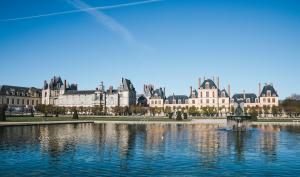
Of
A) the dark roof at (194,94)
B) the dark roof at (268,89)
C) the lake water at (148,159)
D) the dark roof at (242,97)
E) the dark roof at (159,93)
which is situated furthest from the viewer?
the dark roof at (159,93)

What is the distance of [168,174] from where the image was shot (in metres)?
14.7

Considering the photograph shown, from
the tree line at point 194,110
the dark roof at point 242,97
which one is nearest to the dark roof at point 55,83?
the tree line at point 194,110

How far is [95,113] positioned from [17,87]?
4056 cm

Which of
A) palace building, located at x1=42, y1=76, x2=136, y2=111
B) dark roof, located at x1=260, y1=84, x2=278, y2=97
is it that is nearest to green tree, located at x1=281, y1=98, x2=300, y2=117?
dark roof, located at x1=260, y1=84, x2=278, y2=97

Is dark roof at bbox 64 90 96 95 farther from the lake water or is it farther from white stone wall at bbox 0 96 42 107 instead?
the lake water

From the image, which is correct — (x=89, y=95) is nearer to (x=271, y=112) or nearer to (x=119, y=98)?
(x=119, y=98)

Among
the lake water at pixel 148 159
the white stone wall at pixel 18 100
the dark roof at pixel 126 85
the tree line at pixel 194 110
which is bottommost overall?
the lake water at pixel 148 159

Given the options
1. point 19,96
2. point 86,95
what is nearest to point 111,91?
point 86,95

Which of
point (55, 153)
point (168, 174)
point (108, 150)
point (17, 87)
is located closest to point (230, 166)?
point (168, 174)

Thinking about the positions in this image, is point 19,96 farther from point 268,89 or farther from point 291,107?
point 291,107

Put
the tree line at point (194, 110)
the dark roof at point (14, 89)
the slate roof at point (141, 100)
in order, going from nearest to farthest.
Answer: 1. the tree line at point (194, 110)
2. the dark roof at point (14, 89)
3. the slate roof at point (141, 100)

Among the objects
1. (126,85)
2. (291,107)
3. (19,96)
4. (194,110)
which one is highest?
(126,85)

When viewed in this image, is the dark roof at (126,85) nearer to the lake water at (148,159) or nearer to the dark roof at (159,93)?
the dark roof at (159,93)

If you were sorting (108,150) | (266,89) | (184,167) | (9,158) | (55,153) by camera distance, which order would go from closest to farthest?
(184,167) → (9,158) → (55,153) → (108,150) → (266,89)
